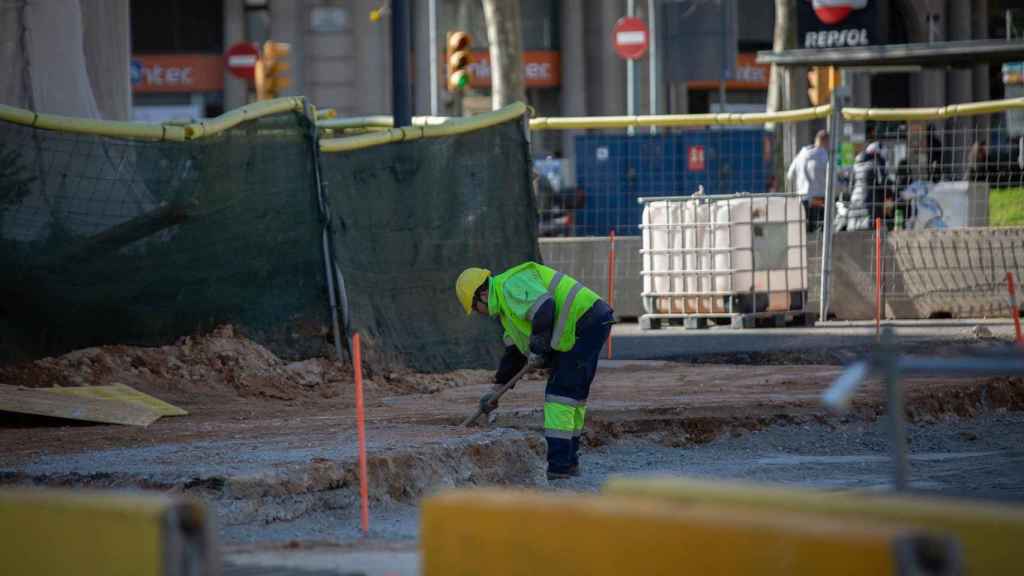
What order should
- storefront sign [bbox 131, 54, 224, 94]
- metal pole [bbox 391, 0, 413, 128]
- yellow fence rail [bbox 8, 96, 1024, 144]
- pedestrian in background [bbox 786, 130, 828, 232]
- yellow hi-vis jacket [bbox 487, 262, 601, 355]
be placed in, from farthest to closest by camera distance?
storefront sign [bbox 131, 54, 224, 94] < pedestrian in background [bbox 786, 130, 828, 232] < metal pole [bbox 391, 0, 413, 128] < yellow fence rail [bbox 8, 96, 1024, 144] < yellow hi-vis jacket [bbox 487, 262, 601, 355]

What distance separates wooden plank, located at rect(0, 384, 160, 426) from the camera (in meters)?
10.2

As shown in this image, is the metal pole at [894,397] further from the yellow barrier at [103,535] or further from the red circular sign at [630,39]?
the red circular sign at [630,39]

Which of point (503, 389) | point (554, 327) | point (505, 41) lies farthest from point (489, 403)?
point (505, 41)

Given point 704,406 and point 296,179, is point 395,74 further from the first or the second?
point 704,406

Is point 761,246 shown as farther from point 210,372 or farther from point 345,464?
point 345,464

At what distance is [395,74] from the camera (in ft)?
49.6

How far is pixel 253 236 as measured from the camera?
12539 mm

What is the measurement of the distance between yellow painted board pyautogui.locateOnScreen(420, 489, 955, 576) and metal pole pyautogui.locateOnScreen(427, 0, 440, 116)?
107 ft

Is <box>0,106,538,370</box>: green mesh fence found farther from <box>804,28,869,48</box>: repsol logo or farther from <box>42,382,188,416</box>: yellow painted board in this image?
<box>804,28,869,48</box>: repsol logo

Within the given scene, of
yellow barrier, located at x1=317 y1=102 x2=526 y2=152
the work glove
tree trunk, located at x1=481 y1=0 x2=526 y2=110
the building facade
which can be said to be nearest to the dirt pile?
yellow barrier, located at x1=317 y1=102 x2=526 y2=152

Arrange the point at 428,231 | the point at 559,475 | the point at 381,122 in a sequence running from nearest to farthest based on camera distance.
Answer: the point at 559,475 → the point at 428,231 → the point at 381,122

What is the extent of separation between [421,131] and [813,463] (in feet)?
15.9

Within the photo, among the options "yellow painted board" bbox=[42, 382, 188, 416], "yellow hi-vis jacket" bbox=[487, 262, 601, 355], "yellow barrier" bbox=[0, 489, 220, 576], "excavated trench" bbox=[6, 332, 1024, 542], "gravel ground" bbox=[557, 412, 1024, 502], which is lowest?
"gravel ground" bbox=[557, 412, 1024, 502]

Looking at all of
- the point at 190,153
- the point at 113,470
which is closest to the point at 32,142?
the point at 190,153
